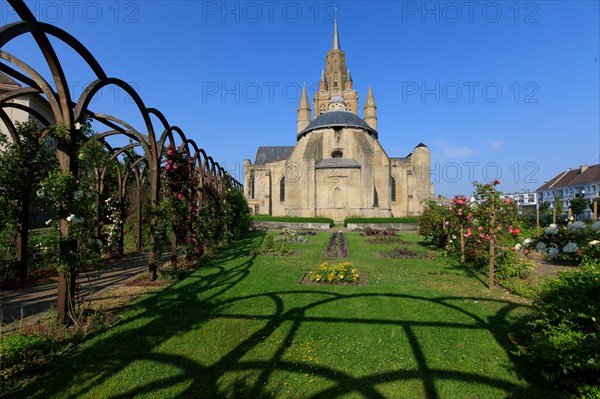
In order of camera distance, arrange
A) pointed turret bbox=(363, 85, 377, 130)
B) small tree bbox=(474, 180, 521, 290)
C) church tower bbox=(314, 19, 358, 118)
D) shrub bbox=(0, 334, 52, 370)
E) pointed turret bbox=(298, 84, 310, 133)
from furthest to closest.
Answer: church tower bbox=(314, 19, 358, 118) → pointed turret bbox=(298, 84, 310, 133) → pointed turret bbox=(363, 85, 377, 130) → small tree bbox=(474, 180, 521, 290) → shrub bbox=(0, 334, 52, 370)

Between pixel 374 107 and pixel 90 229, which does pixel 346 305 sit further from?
pixel 374 107

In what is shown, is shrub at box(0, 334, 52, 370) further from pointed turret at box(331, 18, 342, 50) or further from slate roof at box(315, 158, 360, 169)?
pointed turret at box(331, 18, 342, 50)

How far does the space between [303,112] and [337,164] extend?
18.6m

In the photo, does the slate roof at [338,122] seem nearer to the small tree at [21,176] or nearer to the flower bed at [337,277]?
the flower bed at [337,277]

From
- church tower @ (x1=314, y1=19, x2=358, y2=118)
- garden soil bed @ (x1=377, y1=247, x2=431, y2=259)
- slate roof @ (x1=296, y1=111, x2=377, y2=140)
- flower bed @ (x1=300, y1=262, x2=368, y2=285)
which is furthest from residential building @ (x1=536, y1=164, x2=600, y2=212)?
flower bed @ (x1=300, y1=262, x2=368, y2=285)

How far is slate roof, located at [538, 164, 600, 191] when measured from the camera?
152ft

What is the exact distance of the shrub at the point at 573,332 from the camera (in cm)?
253

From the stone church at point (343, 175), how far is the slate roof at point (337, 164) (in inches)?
2.1

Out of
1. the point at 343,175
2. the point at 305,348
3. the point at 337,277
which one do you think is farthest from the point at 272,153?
the point at 305,348

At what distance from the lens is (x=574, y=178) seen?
169 feet

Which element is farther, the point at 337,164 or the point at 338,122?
the point at 338,122

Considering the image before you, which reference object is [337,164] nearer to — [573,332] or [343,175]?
[343,175]

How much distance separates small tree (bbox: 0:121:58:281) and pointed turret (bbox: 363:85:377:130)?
145ft

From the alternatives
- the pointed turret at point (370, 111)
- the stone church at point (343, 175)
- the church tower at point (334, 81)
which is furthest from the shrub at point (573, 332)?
the church tower at point (334, 81)
